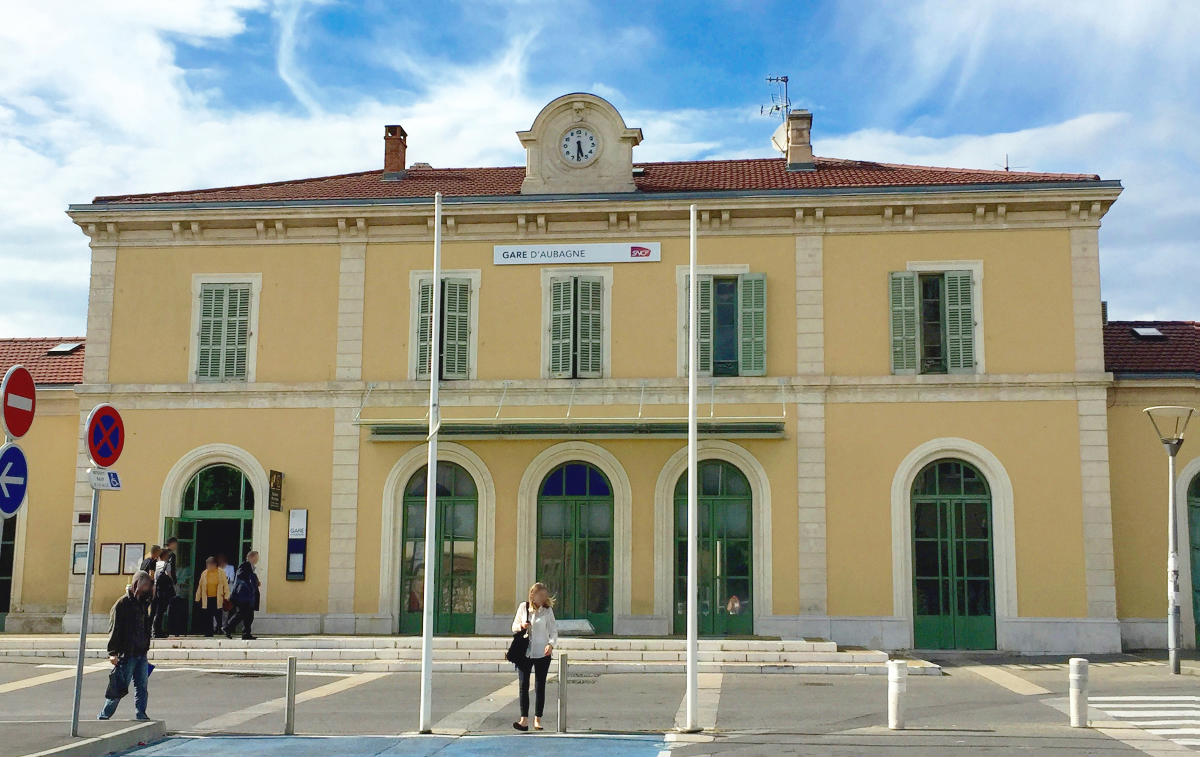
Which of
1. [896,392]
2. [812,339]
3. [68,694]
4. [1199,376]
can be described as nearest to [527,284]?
[812,339]

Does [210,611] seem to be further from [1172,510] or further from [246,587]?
[1172,510]

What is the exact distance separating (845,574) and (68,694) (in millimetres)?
12363

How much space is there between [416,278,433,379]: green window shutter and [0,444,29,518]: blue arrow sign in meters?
12.8

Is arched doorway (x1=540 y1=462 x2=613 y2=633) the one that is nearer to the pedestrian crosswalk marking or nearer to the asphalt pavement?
the asphalt pavement

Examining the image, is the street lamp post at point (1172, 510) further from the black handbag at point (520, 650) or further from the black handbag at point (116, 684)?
the black handbag at point (116, 684)

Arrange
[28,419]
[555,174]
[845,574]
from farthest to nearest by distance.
A: [555,174]
[845,574]
[28,419]

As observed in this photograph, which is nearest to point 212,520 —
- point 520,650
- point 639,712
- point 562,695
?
point 639,712

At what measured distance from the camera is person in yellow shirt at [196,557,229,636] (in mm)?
20984

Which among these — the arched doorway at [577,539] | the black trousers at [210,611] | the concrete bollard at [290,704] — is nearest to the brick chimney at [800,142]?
the arched doorway at [577,539]

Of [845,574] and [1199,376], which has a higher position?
[1199,376]

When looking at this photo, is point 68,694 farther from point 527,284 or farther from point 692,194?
point 692,194

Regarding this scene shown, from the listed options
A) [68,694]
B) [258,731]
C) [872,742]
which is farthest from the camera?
[68,694]

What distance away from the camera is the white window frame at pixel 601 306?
22328 millimetres

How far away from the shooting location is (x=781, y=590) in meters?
21.4
